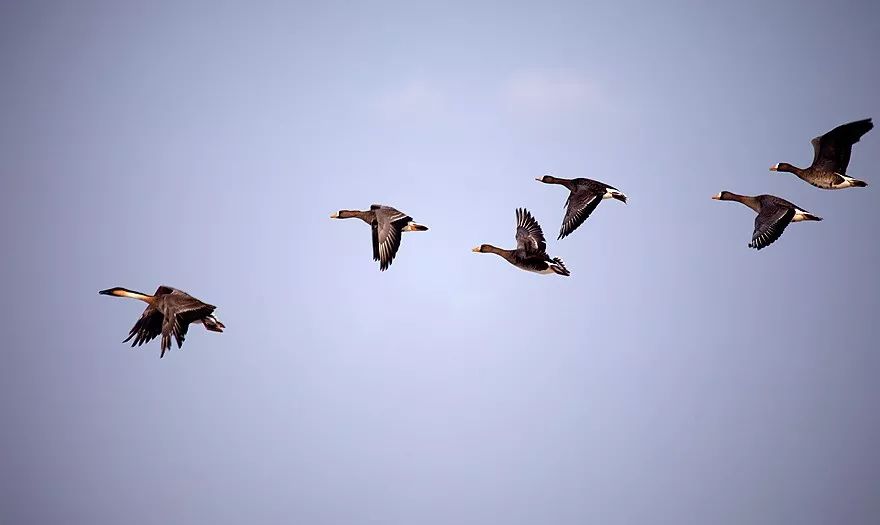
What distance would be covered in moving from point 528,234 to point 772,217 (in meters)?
6.06

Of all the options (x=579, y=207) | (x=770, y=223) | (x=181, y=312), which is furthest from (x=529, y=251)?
(x=181, y=312)

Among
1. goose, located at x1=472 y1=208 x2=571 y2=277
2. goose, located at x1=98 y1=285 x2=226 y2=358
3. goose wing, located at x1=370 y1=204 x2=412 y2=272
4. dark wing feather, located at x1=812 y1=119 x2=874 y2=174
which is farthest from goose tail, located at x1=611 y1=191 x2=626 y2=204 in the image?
goose, located at x1=98 y1=285 x2=226 y2=358

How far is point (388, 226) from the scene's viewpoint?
24.5 m

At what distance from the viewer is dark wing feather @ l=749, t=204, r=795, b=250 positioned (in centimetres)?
2344

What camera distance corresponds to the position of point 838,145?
934 inches

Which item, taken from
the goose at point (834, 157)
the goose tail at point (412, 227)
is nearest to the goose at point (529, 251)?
the goose tail at point (412, 227)

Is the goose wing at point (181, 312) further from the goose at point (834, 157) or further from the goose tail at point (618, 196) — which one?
the goose at point (834, 157)

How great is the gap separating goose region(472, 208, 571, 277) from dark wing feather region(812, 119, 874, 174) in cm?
674

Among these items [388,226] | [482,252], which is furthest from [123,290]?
[482,252]

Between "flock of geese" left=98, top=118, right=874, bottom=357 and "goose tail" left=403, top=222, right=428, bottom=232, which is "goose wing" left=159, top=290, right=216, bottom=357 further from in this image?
"goose tail" left=403, top=222, right=428, bottom=232

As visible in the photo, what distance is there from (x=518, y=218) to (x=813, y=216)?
7319mm

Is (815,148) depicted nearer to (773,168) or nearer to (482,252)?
(773,168)

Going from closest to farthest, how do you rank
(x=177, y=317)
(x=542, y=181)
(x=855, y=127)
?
(x=177, y=317)
(x=855, y=127)
(x=542, y=181)

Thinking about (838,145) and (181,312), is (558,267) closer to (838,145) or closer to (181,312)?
(838,145)
